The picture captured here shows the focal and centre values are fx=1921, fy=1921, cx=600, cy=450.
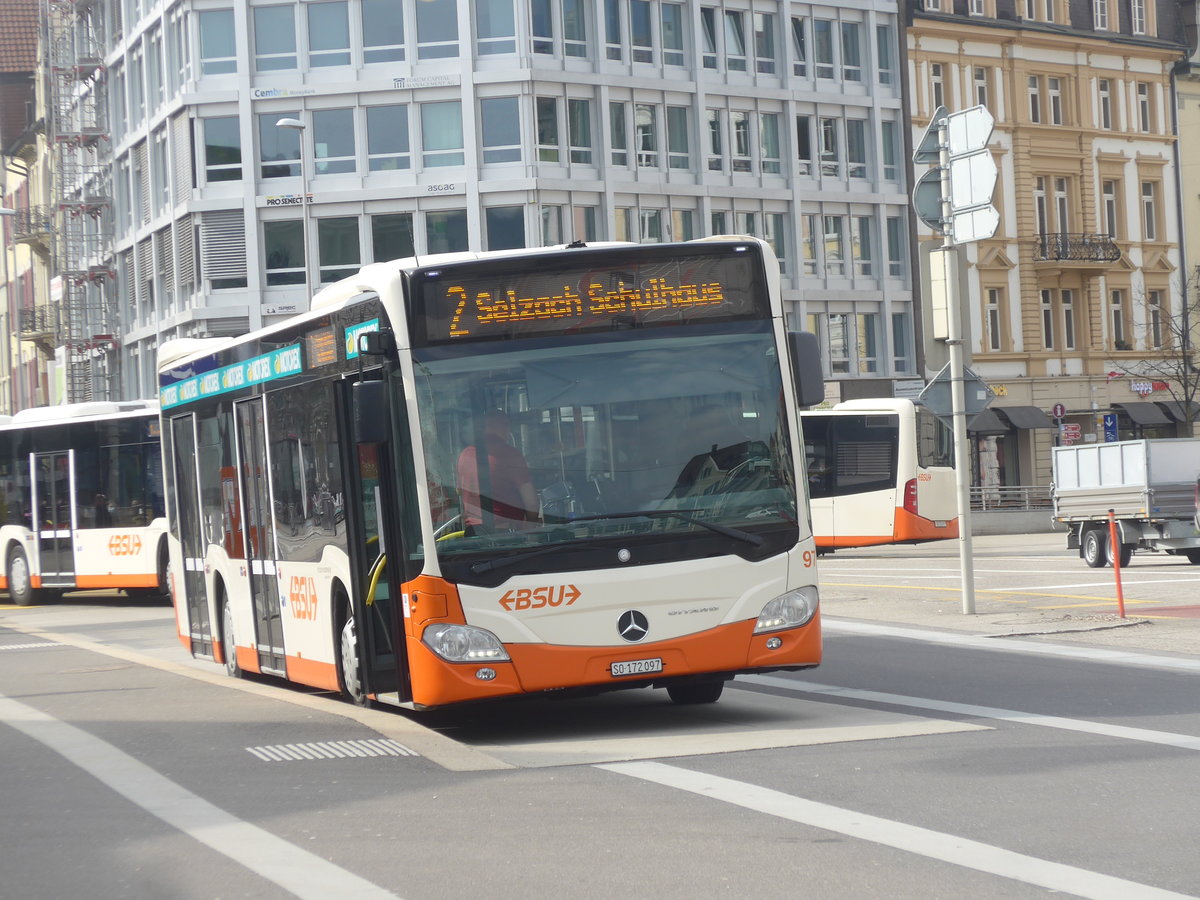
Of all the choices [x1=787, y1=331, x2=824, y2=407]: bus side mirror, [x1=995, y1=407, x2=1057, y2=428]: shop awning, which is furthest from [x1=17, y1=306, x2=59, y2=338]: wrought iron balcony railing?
[x1=787, y1=331, x2=824, y2=407]: bus side mirror

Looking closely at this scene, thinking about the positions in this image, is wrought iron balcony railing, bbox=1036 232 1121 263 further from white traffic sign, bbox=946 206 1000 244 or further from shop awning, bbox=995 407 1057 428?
A: white traffic sign, bbox=946 206 1000 244

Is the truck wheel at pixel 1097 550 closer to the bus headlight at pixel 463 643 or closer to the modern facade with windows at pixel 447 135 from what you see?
the bus headlight at pixel 463 643

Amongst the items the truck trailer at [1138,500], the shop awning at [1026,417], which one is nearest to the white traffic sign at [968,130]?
the truck trailer at [1138,500]

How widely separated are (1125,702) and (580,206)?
43964 mm

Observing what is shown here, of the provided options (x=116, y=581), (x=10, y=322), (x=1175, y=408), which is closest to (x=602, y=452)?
(x=116, y=581)

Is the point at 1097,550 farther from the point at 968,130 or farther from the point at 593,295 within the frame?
the point at 593,295

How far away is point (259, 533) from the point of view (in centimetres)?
1432

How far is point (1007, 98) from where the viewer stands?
63.0m

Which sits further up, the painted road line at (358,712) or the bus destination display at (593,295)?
the bus destination display at (593,295)

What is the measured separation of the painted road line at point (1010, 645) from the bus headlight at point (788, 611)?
4245 millimetres

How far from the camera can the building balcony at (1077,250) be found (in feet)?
208

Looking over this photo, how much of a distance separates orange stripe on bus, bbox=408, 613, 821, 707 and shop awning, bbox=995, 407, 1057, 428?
167 feet

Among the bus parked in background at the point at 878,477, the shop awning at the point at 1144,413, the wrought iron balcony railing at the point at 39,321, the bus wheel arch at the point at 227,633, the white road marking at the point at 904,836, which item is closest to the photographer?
the white road marking at the point at 904,836

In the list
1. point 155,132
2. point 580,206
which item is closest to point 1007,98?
point 580,206
